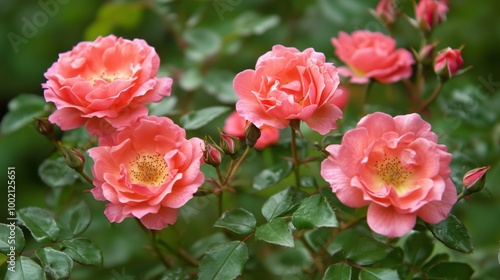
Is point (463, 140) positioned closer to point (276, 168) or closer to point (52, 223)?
point (276, 168)

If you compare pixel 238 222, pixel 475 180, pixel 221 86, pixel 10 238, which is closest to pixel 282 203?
pixel 238 222

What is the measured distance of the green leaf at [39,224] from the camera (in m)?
0.98

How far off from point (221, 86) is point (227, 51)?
0.12m

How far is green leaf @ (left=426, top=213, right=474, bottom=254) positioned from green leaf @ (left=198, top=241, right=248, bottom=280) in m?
0.26

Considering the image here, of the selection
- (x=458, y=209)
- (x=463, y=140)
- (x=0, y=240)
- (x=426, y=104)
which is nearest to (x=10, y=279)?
(x=0, y=240)

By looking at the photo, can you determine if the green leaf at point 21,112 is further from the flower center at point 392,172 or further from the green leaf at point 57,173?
the flower center at point 392,172

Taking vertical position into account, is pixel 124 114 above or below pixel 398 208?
above

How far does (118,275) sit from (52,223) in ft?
0.70

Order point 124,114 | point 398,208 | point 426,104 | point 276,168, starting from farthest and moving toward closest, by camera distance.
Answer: point 426,104
point 276,168
point 124,114
point 398,208

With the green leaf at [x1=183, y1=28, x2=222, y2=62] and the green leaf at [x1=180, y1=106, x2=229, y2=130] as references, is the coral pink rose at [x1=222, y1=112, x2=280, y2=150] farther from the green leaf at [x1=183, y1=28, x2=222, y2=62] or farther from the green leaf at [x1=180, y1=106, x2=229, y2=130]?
the green leaf at [x1=183, y1=28, x2=222, y2=62]

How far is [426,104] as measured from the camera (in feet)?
3.96

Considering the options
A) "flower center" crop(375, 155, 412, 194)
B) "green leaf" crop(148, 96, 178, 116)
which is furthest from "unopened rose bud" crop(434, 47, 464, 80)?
"green leaf" crop(148, 96, 178, 116)

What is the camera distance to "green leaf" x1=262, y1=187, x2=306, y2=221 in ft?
3.14

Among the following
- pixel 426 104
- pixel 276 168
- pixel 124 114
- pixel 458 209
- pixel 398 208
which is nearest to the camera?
pixel 398 208
